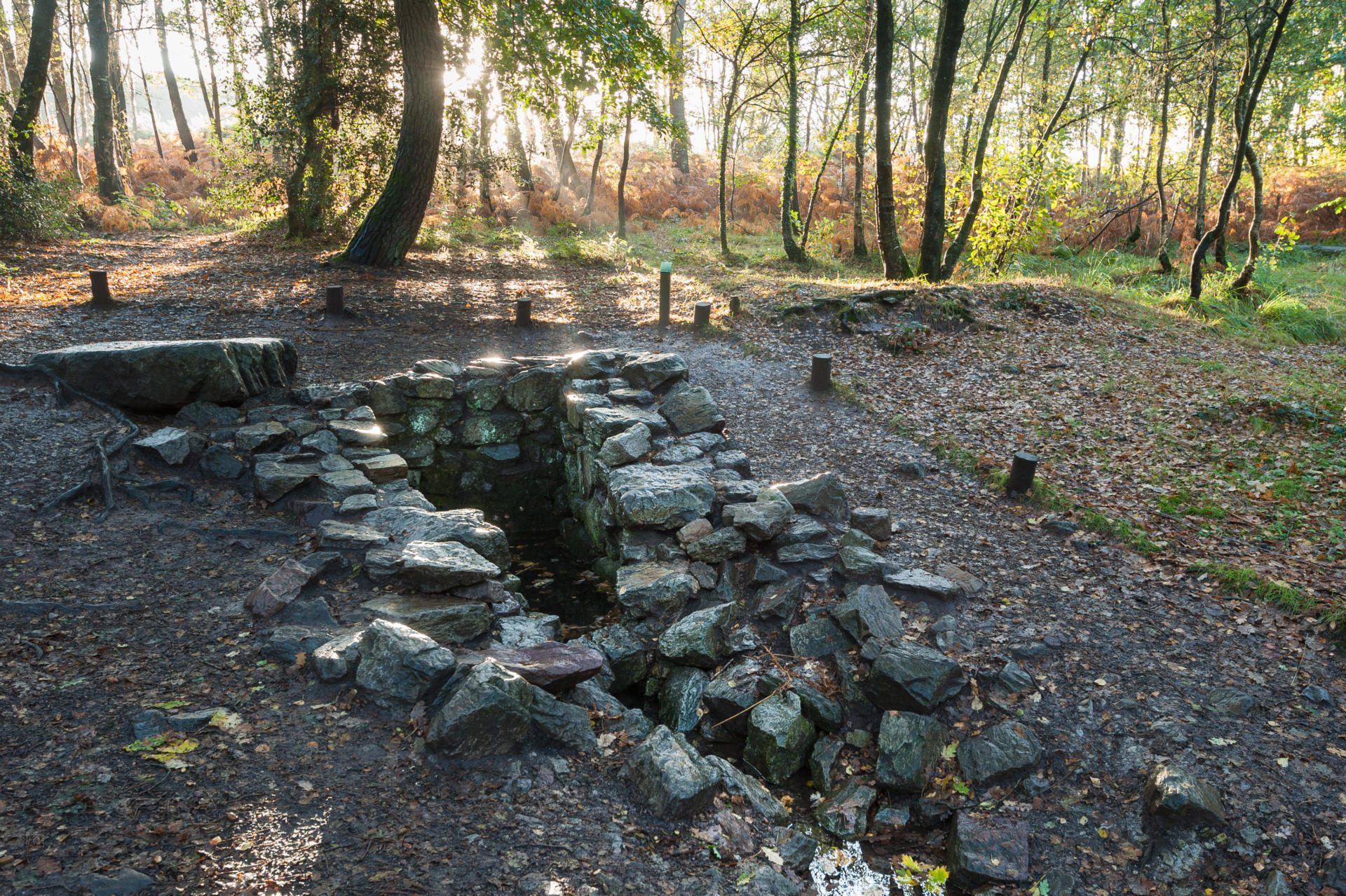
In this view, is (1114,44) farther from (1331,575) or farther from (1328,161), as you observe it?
(1331,575)

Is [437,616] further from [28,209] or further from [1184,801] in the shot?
[28,209]

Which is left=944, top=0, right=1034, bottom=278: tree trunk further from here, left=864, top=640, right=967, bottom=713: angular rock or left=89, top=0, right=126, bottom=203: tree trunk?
left=89, top=0, right=126, bottom=203: tree trunk

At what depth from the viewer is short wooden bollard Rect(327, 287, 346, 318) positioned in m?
9.28

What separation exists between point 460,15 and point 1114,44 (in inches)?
571

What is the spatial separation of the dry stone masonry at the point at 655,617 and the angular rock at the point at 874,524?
0.06 ft

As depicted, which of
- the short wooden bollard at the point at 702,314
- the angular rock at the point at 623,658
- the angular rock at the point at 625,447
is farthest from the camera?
the short wooden bollard at the point at 702,314

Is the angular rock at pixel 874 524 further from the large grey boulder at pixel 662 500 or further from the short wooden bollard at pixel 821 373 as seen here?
the short wooden bollard at pixel 821 373

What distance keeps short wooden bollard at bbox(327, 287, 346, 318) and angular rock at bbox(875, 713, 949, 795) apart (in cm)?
837

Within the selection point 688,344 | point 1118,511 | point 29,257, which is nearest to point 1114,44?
point 688,344

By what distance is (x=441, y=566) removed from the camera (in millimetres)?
4656

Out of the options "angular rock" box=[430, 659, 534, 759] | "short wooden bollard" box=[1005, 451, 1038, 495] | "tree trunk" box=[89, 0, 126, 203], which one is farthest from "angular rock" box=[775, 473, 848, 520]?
"tree trunk" box=[89, 0, 126, 203]

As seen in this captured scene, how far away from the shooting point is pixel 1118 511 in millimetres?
5734

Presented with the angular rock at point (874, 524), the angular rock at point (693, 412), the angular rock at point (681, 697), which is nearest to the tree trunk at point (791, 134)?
the angular rock at point (693, 412)

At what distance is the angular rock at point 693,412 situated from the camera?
7207 millimetres
